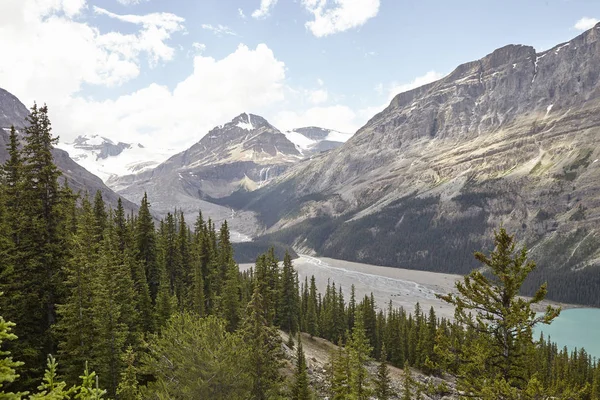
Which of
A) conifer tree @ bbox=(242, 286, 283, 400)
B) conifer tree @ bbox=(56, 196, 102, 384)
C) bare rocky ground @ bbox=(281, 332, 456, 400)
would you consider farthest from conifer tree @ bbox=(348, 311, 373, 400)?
conifer tree @ bbox=(56, 196, 102, 384)

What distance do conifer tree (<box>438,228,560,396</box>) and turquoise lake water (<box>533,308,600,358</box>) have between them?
421 ft

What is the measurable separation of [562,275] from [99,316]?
21775 cm

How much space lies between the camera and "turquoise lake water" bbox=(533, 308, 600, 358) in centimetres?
12325

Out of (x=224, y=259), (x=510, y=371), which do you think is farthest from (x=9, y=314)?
(x=224, y=259)

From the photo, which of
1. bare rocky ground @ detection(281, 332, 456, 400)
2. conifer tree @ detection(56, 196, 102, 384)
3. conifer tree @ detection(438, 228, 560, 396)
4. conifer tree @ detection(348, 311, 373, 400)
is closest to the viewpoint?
conifer tree @ detection(438, 228, 560, 396)

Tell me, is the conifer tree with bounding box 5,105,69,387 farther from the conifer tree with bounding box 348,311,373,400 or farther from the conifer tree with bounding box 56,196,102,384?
the conifer tree with bounding box 348,311,373,400

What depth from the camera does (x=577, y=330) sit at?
5389 inches

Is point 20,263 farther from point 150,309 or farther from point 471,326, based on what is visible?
point 471,326

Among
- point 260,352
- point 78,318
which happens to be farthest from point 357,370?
point 78,318

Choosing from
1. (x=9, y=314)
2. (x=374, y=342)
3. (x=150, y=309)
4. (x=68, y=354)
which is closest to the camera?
(x=9, y=314)

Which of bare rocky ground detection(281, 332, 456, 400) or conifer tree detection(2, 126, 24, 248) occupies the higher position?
conifer tree detection(2, 126, 24, 248)

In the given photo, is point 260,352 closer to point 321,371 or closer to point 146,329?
point 146,329

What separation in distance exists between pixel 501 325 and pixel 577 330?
156129mm

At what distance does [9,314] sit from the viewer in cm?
2264
